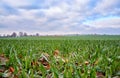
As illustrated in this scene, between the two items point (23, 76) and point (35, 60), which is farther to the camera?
point (35, 60)

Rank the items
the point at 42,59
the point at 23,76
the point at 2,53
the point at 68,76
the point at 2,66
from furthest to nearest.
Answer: the point at 2,53
the point at 42,59
the point at 2,66
the point at 23,76
the point at 68,76

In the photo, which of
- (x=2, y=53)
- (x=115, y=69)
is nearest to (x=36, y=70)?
(x=115, y=69)

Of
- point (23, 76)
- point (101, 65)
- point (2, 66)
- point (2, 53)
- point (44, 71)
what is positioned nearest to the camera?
point (23, 76)

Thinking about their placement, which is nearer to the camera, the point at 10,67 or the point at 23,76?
the point at 23,76

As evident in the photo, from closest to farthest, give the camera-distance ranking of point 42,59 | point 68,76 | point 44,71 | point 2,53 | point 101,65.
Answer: point 68,76 < point 44,71 < point 101,65 < point 42,59 < point 2,53

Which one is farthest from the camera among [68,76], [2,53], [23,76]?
[2,53]

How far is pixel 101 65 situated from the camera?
3.96 m

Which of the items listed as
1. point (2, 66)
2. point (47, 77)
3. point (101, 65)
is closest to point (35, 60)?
point (2, 66)

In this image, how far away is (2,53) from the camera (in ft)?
18.5

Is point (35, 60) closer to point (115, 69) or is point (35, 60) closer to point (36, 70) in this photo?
point (36, 70)

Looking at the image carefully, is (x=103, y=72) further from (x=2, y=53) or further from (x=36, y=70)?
(x=2, y=53)

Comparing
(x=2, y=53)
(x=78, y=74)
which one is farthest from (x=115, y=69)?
(x=2, y=53)

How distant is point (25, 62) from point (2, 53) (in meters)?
1.71

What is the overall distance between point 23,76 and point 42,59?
4.90 feet
